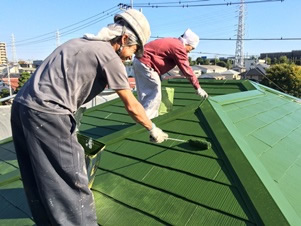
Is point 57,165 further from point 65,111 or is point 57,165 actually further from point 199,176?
point 199,176

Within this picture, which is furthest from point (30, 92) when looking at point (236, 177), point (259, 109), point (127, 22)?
point (259, 109)

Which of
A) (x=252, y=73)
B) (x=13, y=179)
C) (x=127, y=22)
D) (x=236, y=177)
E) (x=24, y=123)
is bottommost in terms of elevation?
(x=252, y=73)

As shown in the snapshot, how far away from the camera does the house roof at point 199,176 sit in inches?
75.3

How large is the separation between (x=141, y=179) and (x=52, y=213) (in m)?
0.90

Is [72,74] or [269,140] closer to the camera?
[72,74]

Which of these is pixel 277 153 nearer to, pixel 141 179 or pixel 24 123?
pixel 141 179

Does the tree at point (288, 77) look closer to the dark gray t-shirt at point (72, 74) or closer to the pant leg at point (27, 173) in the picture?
the dark gray t-shirt at point (72, 74)

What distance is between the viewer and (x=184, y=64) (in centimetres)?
367

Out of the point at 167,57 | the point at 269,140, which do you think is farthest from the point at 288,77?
the point at 269,140

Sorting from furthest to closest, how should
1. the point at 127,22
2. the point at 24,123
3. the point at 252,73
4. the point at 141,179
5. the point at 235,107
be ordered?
the point at 252,73 → the point at 235,107 → the point at 141,179 → the point at 127,22 → the point at 24,123

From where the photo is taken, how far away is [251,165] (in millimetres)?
2121

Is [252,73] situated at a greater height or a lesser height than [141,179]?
lesser

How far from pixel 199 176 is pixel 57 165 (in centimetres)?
113

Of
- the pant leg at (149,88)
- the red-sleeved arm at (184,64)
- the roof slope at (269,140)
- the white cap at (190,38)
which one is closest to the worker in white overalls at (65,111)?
the roof slope at (269,140)
